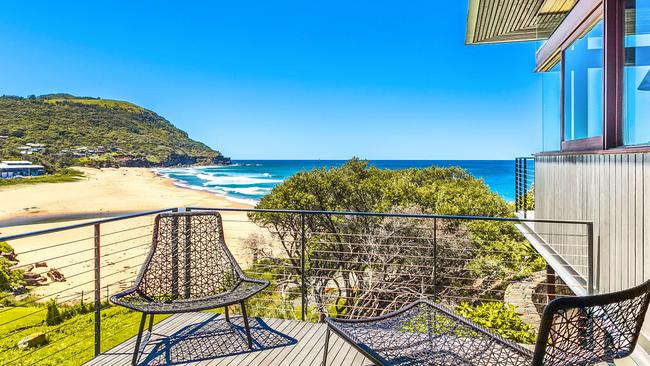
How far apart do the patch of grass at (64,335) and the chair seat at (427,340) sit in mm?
2634

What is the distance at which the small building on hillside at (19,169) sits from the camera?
106 feet

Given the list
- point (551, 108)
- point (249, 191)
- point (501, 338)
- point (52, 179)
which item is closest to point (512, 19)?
point (551, 108)

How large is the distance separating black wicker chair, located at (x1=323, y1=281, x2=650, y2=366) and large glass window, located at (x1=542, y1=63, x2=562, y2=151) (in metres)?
3.45

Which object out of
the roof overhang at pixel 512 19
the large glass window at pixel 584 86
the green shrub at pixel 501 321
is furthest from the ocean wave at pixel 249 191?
the large glass window at pixel 584 86

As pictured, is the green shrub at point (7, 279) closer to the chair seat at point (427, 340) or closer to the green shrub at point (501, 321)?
the green shrub at point (501, 321)

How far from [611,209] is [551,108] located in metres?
2.86

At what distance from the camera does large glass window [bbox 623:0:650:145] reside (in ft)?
7.84

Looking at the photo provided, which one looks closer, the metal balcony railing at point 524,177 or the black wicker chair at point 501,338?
the black wicker chair at point 501,338

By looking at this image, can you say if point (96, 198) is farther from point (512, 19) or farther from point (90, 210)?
point (512, 19)

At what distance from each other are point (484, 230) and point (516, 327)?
3668 mm

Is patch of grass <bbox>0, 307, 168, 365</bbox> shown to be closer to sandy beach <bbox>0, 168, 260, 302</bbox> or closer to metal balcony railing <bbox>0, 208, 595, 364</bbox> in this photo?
metal balcony railing <bbox>0, 208, 595, 364</bbox>

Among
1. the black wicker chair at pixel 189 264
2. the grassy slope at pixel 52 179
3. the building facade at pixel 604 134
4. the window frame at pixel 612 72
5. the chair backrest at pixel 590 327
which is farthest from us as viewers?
the grassy slope at pixel 52 179

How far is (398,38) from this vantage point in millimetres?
27156

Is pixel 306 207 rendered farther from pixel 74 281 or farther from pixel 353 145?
pixel 353 145
